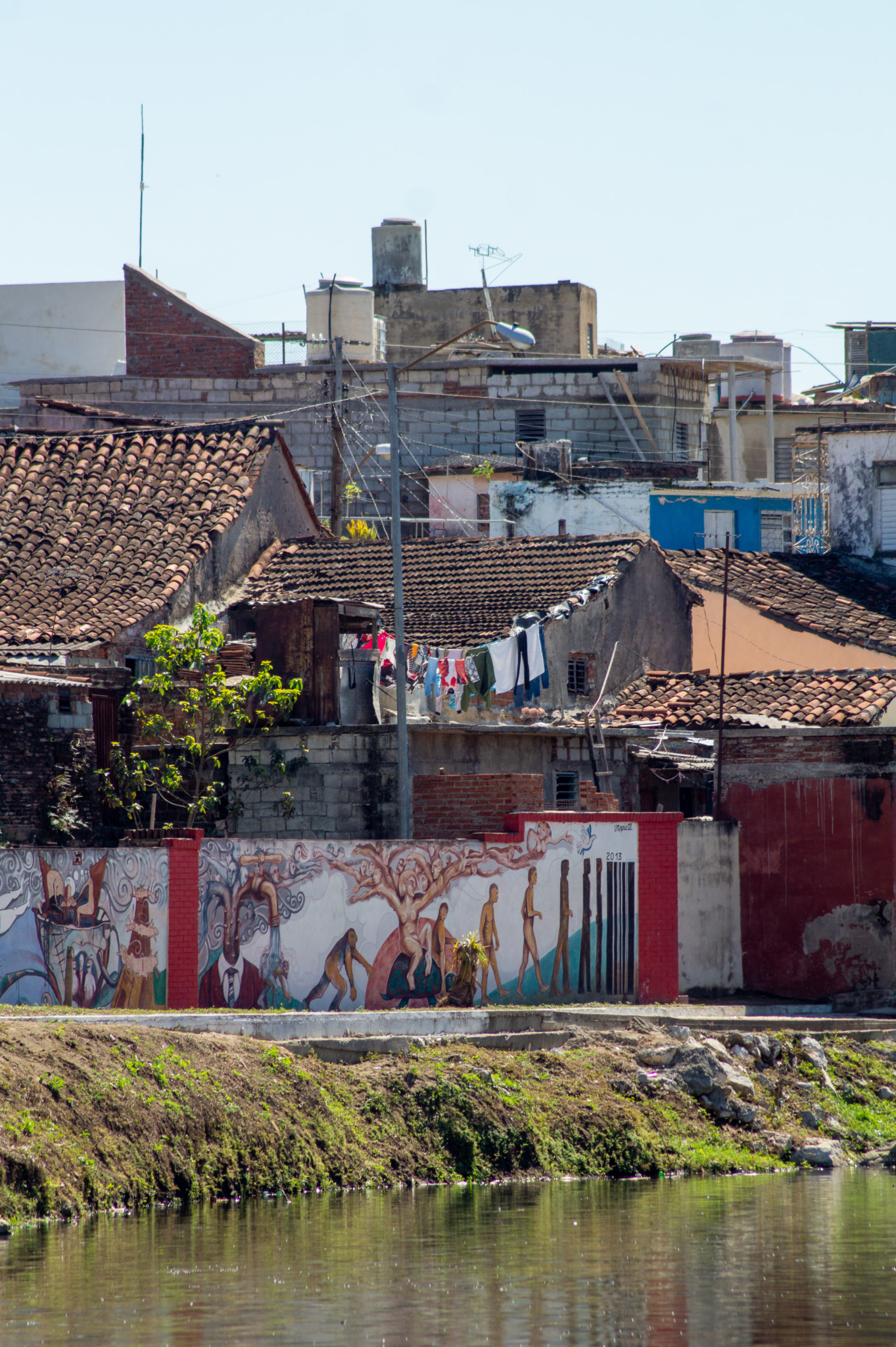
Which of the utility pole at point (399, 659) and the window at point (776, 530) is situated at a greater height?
the window at point (776, 530)

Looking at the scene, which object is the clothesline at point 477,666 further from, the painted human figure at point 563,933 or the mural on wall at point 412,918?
the painted human figure at point 563,933

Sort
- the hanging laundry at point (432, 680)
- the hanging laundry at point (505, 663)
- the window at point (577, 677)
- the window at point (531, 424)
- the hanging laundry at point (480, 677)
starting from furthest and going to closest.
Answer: the window at point (531, 424), the window at point (577, 677), the hanging laundry at point (505, 663), the hanging laundry at point (480, 677), the hanging laundry at point (432, 680)

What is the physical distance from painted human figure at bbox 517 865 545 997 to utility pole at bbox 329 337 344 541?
50.1ft

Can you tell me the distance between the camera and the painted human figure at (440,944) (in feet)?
75.0

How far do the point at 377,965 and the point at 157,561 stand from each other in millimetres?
9577

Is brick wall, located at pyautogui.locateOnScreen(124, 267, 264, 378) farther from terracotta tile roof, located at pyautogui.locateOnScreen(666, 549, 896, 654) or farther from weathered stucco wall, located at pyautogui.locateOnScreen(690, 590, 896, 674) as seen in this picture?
weathered stucco wall, located at pyautogui.locateOnScreen(690, 590, 896, 674)

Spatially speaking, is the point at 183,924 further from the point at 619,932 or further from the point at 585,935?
the point at 619,932

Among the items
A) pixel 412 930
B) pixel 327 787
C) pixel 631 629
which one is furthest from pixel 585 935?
pixel 631 629

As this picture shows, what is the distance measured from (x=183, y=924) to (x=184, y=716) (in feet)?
14.8

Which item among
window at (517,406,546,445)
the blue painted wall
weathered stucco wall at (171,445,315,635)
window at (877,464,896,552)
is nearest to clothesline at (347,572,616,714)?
weathered stucco wall at (171,445,315,635)

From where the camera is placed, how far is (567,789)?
28266 mm

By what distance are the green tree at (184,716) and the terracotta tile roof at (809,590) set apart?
1076cm

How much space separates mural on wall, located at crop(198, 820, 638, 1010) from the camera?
21.9 m

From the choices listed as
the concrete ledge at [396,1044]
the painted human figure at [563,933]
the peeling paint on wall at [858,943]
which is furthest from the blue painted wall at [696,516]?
the concrete ledge at [396,1044]
